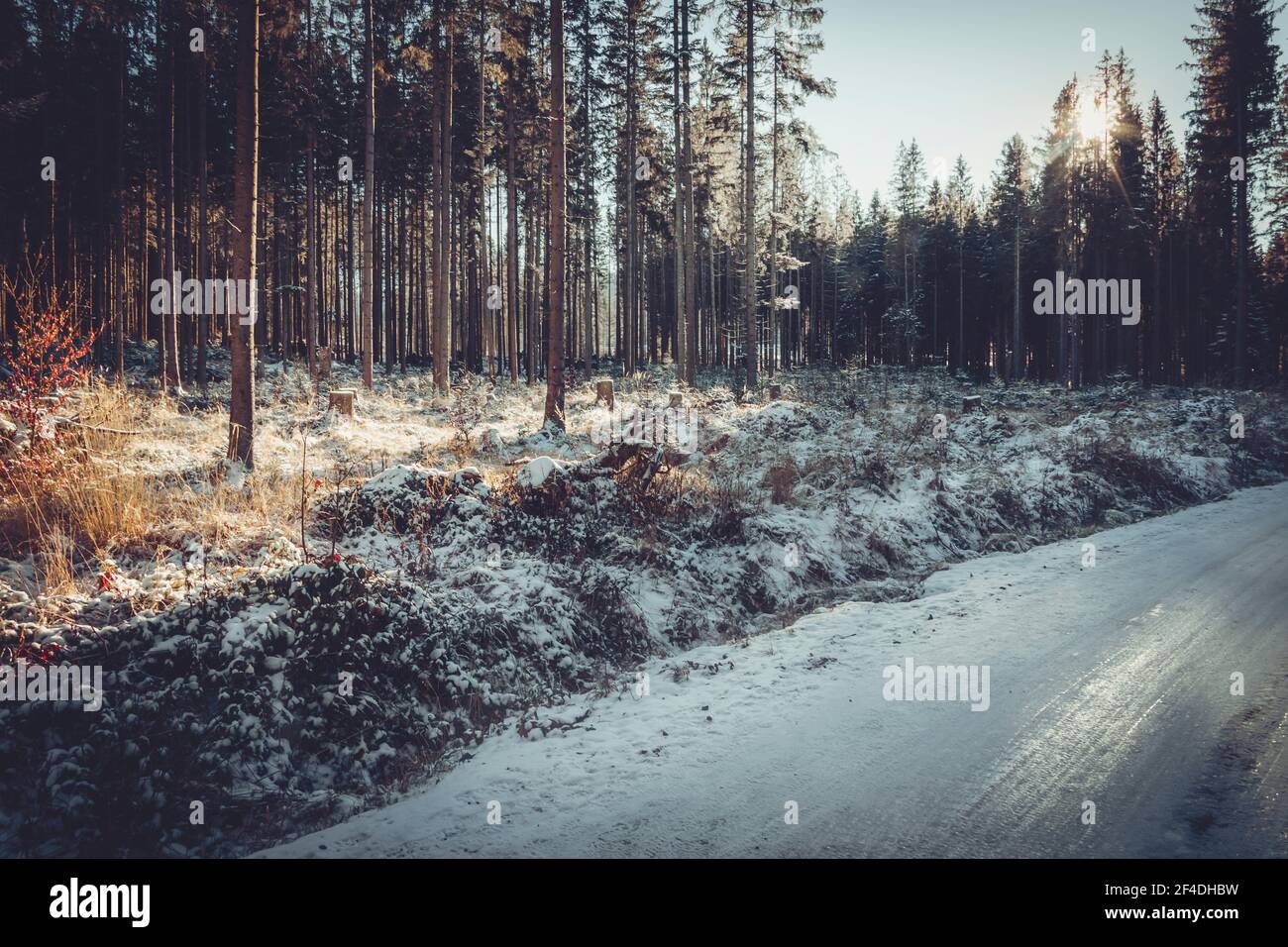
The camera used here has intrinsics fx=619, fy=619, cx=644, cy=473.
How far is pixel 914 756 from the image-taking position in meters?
3.95

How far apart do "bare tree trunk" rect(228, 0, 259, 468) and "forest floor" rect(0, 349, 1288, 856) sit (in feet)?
2.07

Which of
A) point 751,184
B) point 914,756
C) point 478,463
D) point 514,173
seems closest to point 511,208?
point 514,173

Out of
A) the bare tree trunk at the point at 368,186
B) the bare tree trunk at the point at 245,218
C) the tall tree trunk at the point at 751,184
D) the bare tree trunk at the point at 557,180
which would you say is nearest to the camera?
the bare tree trunk at the point at 245,218

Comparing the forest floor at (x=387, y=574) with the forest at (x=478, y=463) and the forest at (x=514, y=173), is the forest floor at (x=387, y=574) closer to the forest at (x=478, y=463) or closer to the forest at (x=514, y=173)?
the forest at (x=478, y=463)

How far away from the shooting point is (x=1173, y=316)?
1566 inches

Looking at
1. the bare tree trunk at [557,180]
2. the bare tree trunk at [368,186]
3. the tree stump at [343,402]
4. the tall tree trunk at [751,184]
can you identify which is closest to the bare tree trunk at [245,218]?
the tree stump at [343,402]

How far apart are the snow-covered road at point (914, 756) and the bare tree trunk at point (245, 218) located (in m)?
7.32

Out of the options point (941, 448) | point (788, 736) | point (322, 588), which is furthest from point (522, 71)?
point (788, 736)

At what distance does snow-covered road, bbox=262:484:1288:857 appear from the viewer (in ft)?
10.5

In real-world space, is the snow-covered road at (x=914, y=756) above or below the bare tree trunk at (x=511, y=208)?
below

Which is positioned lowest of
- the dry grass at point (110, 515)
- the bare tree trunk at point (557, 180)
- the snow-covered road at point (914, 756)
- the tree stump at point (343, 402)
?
the snow-covered road at point (914, 756)

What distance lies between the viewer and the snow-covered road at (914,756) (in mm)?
3195

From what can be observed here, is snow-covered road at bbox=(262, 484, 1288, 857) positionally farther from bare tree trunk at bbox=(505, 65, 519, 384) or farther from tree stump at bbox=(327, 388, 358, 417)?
bare tree trunk at bbox=(505, 65, 519, 384)
